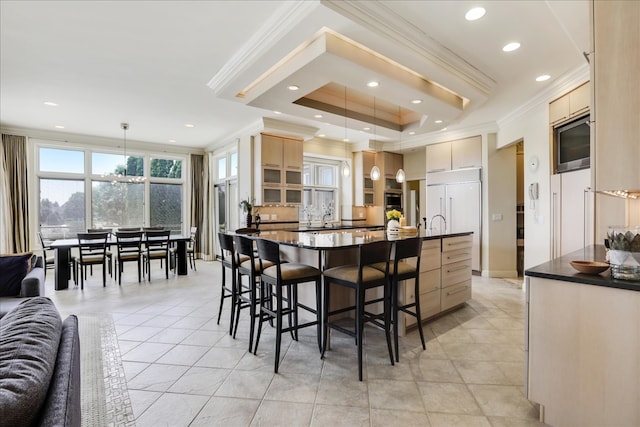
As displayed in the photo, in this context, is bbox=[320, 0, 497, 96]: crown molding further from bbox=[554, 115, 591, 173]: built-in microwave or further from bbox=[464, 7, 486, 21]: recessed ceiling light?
bbox=[554, 115, 591, 173]: built-in microwave

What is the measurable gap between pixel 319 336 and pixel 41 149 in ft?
23.9

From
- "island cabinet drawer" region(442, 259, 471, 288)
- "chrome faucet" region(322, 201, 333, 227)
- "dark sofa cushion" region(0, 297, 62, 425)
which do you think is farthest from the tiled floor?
"chrome faucet" region(322, 201, 333, 227)

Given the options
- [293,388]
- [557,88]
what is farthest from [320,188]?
[293,388]

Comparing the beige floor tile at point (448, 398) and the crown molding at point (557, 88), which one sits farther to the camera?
the crown molding at point (557, 88)

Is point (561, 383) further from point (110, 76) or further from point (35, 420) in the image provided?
point (110, 76)

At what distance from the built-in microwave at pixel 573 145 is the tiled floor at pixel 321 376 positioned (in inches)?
76.7

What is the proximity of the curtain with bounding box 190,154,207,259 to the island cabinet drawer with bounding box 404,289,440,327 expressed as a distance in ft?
20.2

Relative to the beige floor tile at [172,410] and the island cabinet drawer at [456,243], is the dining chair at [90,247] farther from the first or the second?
the island cabinet drawer at [456,243]

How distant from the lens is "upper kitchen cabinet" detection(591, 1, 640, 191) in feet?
5.12

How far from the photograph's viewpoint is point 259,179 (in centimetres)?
603

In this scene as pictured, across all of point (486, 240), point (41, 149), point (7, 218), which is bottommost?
point (486, 240)

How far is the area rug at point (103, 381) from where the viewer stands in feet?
6.19

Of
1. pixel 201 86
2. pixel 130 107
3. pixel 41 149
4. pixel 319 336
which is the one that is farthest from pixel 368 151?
pixel 41 149

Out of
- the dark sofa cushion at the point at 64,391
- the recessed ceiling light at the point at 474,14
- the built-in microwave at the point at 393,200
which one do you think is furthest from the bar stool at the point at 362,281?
the built-in microwave at the point at 393,200
